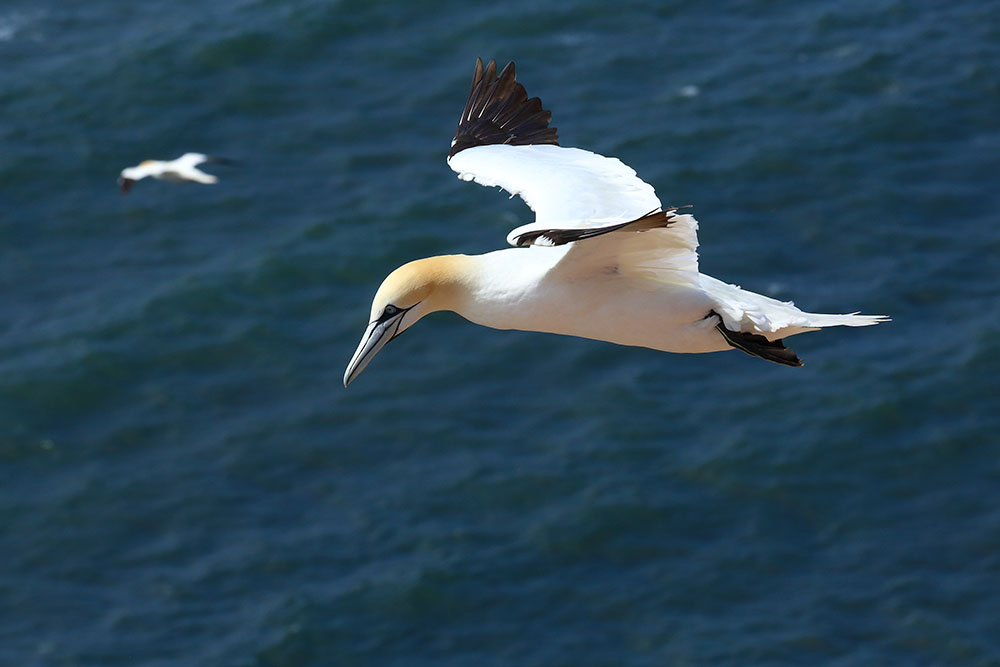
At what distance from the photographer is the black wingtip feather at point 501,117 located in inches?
467

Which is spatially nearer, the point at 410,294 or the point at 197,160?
the point at 410,294

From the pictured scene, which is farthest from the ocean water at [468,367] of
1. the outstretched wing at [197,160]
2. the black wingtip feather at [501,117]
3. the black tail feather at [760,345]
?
the black tail feather at [760,345]

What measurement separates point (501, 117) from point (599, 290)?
2438 mm

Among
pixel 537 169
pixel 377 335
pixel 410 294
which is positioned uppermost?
pixel 537 169

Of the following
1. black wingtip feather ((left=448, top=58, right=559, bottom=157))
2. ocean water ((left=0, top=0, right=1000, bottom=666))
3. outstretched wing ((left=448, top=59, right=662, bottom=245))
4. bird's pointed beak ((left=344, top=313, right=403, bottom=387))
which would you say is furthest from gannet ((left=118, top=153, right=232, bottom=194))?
bird's pointed beak ((left=344, top=313, right=403, bottom=387))

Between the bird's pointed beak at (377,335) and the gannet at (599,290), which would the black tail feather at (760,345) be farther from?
the bird's pointed beak at (377,335)

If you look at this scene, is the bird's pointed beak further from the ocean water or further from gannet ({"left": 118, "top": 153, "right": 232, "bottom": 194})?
gannet ({"left": 118, "top": 153, "right": 232, "bottom": 194})

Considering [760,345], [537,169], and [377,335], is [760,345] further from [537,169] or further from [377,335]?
[377,335]

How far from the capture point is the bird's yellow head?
10227 mm

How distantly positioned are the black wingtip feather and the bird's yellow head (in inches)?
66.9

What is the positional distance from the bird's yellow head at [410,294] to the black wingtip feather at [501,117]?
170 centimetres

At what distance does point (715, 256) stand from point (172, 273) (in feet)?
31.3

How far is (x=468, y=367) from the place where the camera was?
28203 mm

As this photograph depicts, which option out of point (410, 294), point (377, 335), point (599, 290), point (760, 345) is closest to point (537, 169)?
point (599, 290)
